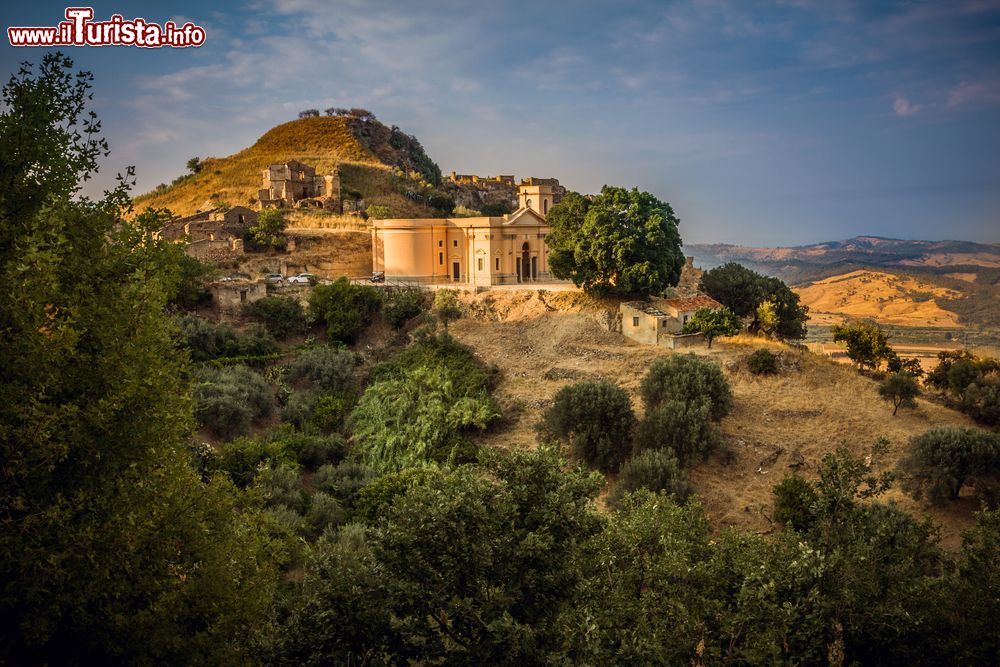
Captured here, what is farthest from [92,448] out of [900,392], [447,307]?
[447,307]

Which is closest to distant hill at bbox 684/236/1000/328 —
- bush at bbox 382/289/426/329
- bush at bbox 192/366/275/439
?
bush at bbox 382/289/426/329

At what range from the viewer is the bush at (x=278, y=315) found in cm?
3534

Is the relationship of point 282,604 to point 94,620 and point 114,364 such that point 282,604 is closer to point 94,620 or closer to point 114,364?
point 94,620

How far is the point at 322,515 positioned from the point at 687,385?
12.5 meters

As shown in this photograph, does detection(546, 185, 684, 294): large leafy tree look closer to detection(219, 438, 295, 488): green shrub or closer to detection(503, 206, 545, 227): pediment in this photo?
detection(503, 206, 545, 227): pediment

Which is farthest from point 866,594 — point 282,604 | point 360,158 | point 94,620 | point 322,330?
point 360,158

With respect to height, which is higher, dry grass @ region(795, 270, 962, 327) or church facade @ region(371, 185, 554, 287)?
church facade @ region(371, 185, 554, 287)

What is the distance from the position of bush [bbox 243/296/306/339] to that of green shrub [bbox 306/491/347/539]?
1665 centimetres

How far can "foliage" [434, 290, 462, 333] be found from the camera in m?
35.9

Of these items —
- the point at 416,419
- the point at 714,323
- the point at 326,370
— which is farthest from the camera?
the point at 326,370

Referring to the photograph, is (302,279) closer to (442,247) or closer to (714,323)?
(442,247)

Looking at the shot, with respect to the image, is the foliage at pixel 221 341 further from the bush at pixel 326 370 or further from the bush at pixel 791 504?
the bush at pixel 791 504

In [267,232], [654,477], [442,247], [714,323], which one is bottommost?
[654,477]

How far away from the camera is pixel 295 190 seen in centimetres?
5347
